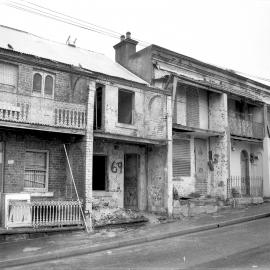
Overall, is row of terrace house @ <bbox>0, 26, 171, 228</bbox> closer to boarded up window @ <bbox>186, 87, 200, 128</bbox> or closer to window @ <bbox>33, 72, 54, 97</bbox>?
window @ <bbox>33, 72, 54, 97</bbox>

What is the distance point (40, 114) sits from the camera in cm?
1422

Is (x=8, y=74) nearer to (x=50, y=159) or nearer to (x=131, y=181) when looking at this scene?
(x=50, y=159)

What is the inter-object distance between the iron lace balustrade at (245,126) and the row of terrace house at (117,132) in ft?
0.21

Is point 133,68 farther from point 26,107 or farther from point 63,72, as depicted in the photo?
point 26,107

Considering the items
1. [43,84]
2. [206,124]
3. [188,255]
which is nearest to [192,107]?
[206,124]

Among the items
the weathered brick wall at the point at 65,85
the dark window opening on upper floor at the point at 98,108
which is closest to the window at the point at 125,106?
the dark window opening on upper floor at the point at 98,108

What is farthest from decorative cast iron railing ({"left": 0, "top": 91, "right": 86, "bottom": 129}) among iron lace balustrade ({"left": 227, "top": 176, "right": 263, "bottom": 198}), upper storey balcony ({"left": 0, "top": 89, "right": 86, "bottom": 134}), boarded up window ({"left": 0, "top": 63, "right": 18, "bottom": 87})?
iron lace balustrade ({"left": 227, "top": 176, "right": 263, "bottom": 198})

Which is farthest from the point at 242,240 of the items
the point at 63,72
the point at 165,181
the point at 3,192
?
the point at 63,72

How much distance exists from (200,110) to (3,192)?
1125cm

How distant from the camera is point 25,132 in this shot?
14750 millimetres

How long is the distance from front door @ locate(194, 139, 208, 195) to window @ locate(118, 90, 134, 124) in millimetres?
4692

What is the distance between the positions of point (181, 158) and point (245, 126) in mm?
5337

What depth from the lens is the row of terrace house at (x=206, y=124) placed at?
19562 millimetres

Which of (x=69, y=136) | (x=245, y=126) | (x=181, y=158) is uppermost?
(x=245, y=126)
